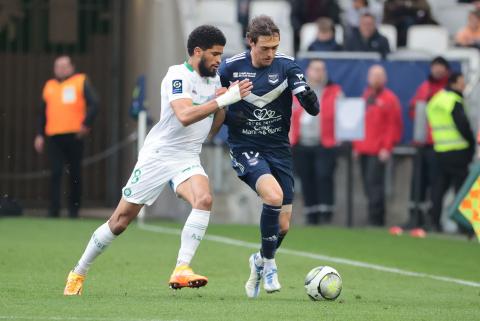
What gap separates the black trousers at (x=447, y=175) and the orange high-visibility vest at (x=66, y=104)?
525 centimetres

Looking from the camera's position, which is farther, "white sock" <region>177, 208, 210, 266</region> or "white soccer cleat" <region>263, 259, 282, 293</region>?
"white soccer cleat" <region>263, 259, 282, 293</region>

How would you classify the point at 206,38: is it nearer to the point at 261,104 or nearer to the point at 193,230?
the point at 261,104

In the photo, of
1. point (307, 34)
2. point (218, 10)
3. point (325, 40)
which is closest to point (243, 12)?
point (218, 10)

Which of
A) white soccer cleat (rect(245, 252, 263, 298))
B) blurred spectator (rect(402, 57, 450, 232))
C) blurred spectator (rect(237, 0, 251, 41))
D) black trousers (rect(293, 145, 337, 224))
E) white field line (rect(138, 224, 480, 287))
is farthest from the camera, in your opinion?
blurred spectator (rect(237, 0, 251, 41))

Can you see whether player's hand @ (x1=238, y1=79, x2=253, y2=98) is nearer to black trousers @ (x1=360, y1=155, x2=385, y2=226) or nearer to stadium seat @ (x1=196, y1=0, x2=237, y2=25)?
black trousers @ (x1=360, y1=155, x2=385, y2=226)

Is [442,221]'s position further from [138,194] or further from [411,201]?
[138,194]

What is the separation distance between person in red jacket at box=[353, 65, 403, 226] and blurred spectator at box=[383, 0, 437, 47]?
98.5 inches

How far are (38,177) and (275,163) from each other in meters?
12.5

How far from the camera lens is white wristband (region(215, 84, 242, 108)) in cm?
1042

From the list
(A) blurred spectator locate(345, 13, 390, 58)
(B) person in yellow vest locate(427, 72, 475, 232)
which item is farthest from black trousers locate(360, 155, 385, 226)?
(A) blurred spectator locate(345, 13, 390, 58)

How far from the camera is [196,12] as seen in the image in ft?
72.8

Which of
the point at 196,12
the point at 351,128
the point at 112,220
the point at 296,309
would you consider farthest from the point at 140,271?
the point at 196,12

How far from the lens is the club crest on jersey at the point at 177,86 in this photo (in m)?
10.7

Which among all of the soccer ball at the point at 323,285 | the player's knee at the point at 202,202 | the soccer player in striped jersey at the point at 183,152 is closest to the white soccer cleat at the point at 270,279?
the soccer ball at the point at 323,285
